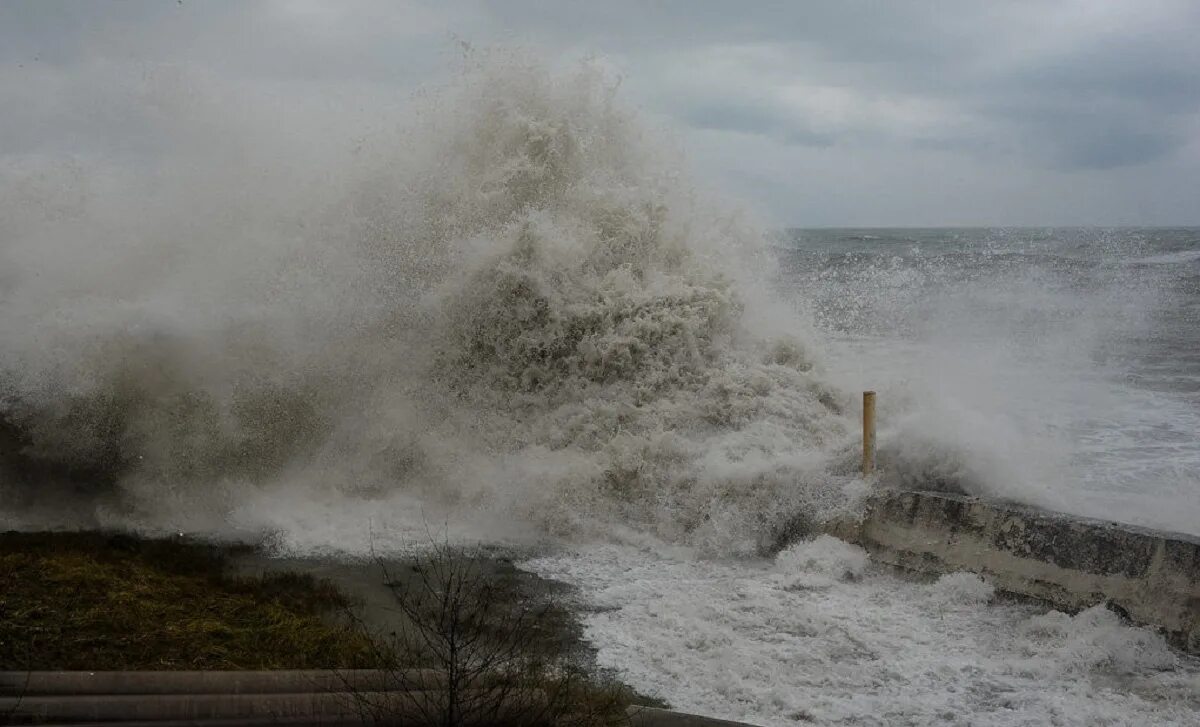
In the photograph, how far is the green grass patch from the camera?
516 cm

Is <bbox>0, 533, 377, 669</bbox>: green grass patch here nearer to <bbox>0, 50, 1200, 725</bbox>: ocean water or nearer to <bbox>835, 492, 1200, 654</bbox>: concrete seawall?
<bbox>0, 50, 1200, 725</bbox>: ocean water

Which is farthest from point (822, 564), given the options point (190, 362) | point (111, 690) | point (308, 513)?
point (190, 362)

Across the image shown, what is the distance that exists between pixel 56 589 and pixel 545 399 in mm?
5435

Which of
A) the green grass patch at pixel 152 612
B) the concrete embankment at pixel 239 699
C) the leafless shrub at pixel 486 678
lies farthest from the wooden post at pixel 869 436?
the green grass patch at pixel 152 612

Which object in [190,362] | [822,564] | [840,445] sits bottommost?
[822,564]

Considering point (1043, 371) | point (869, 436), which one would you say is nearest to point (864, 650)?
point (869, 436)

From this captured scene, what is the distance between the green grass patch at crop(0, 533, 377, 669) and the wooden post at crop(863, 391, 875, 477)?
454cm

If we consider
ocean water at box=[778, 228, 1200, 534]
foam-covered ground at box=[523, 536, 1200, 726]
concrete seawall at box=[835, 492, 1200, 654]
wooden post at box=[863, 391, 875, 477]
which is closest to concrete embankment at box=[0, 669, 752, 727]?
foam-covered ground at box=[523, 536, 1200, 726]

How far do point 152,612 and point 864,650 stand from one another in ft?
14.7

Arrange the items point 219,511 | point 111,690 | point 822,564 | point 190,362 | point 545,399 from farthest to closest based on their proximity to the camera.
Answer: point 545,399 < point 190,362 < point 219,511 < point 822,564 < point 111,690

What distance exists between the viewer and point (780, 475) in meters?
8.85

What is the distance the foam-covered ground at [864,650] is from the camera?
17.7ft

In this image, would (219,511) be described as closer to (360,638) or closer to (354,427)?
(354,427)

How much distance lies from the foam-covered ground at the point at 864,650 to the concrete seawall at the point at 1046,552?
18 cm
